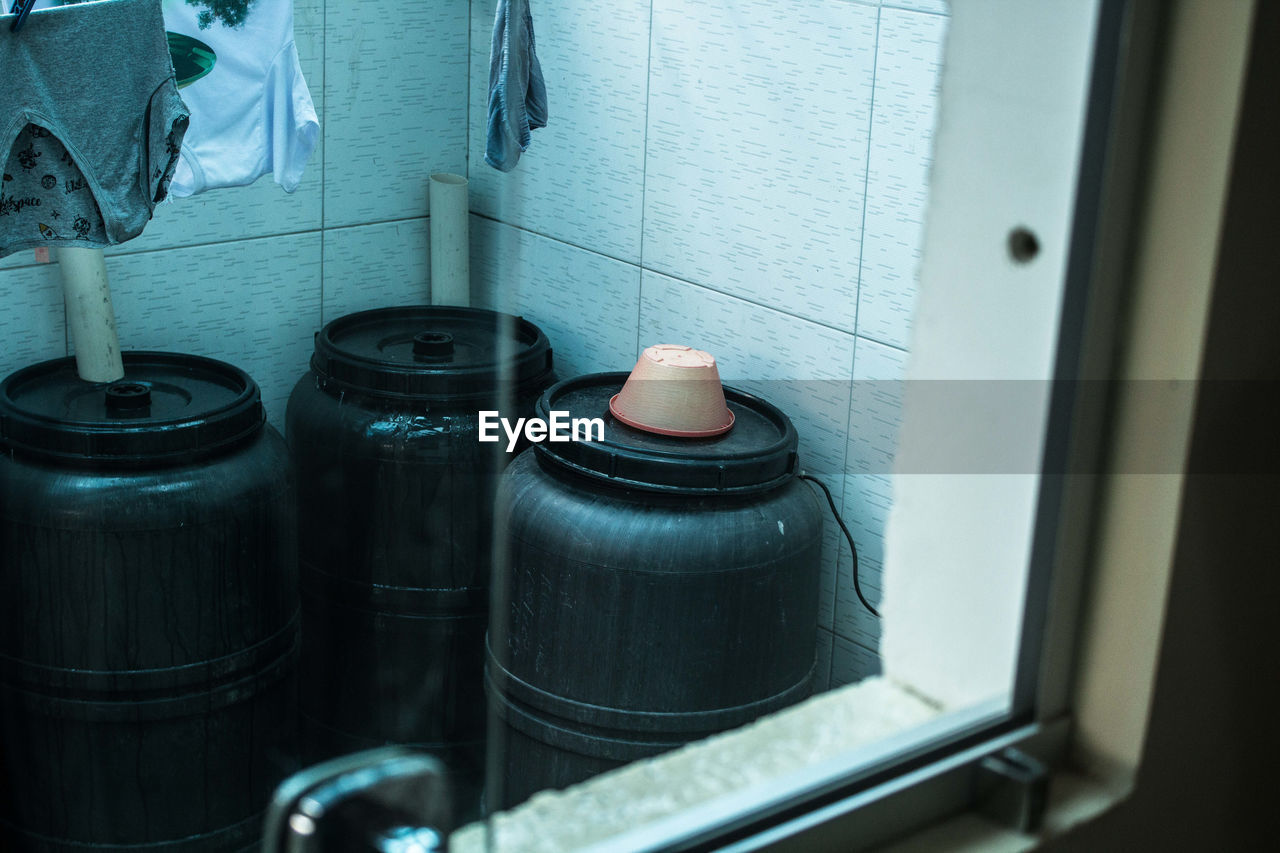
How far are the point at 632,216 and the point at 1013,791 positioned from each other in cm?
174

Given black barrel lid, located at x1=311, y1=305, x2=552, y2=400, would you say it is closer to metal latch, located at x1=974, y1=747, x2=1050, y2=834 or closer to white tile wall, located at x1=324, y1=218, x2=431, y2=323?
white tile wall, located at x1=324, y1=218, x2=431, y2=323

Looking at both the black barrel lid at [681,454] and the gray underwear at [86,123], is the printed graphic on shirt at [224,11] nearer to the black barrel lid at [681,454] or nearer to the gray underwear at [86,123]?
the gray underwear at [86,123]

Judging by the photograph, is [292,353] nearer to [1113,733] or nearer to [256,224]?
[256,224]

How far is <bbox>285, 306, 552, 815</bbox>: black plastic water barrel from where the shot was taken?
205 centimetres

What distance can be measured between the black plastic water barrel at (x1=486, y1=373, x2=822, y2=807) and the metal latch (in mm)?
1063

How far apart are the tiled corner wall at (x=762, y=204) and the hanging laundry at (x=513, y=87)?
146mm

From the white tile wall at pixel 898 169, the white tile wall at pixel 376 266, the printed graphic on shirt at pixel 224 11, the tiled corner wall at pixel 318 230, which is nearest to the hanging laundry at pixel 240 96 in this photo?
the printed graphic on shirt at pixel 224 11

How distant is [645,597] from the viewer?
1638 millimetres

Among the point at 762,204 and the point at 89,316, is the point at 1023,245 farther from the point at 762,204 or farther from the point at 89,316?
the point at 89,316

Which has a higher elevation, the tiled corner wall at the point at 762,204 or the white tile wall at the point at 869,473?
the tiled corner wall at the point at 762,204

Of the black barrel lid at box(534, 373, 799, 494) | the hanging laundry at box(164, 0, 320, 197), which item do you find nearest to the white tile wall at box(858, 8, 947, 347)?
the black barrel lid at box(534, 373, 799, 494)

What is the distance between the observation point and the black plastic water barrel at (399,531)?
2.05 metres

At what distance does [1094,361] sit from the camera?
563 millimetres

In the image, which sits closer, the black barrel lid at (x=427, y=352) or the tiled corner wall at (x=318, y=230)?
the black barrel lid at (x=427, y=352)
